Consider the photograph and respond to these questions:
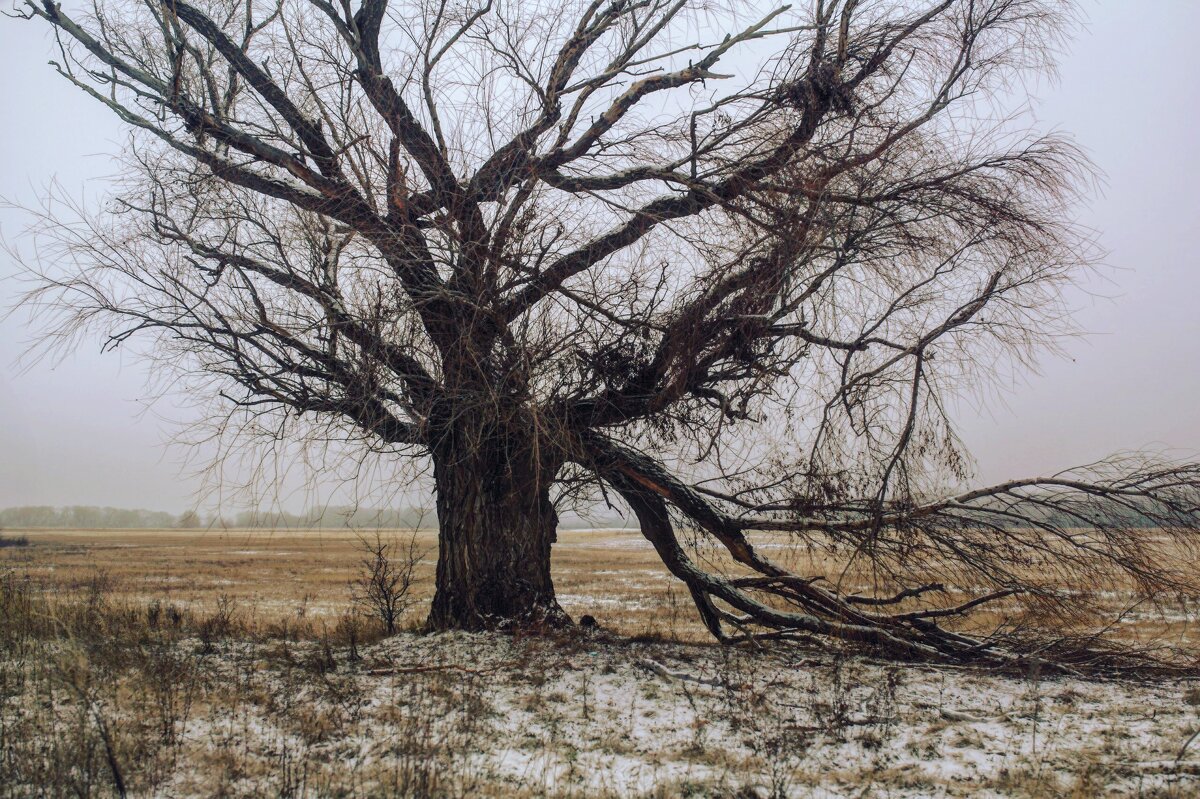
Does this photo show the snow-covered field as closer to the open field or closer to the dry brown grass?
the open field

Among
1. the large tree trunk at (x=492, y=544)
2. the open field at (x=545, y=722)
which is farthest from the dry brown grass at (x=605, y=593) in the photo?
the open field at (x=545, y=722)

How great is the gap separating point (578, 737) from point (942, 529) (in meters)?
4.16

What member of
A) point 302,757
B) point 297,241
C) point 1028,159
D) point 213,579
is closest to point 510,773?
point 302,757

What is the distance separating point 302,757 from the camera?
4.17m

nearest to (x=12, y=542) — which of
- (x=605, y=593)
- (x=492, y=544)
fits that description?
(x=605, y=593)

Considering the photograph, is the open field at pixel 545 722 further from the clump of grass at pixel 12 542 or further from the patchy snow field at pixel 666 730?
the clump of grass at pixel 12 542

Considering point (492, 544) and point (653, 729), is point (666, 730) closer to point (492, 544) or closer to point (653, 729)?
point (653, 729)

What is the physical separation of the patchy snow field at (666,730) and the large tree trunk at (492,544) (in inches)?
33.8

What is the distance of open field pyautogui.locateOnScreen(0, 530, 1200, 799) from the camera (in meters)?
3.87

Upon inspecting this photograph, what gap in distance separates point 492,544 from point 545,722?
289 centimetres

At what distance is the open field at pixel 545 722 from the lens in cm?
387

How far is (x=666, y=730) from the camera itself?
4.73m

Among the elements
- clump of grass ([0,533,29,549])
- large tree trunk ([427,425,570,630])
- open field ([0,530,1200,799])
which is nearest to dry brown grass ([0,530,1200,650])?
large tree trunk ([427,425,570,630])

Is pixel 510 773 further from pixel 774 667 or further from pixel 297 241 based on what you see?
pixel 297 241
